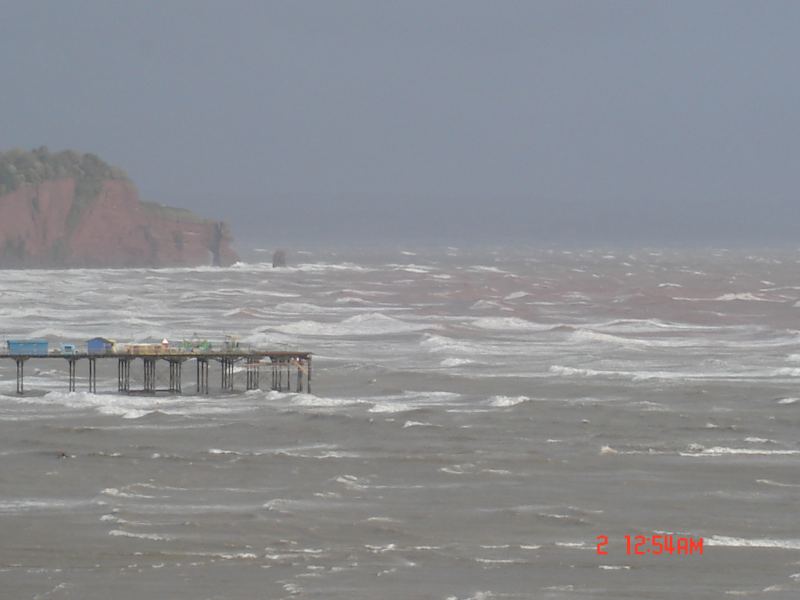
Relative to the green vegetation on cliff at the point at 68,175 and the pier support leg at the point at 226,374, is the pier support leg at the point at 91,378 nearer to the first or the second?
the pier support leg at the point at 226,374

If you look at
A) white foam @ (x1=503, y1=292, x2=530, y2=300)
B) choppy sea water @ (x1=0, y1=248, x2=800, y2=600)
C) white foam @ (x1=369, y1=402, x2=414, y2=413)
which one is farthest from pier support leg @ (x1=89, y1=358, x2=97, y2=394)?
white foam @ (x1=503, y1=292, x2=530, y2=300)

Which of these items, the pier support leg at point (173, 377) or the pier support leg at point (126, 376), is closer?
the pier support leg at point (173, 377)

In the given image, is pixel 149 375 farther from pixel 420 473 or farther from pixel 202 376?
pixel 420 473

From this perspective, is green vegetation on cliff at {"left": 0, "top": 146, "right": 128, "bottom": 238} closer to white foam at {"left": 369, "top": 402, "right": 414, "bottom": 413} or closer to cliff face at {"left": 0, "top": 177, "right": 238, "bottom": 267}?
cliff face at {"left": 0, "top": 177, "right": 238, "bottom": 267}

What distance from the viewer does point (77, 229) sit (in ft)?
645

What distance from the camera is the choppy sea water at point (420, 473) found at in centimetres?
3769

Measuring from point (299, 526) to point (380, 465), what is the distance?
839 centimetres

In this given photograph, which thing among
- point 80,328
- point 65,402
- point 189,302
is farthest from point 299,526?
point 189,302

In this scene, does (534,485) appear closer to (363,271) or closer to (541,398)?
(541,398)
